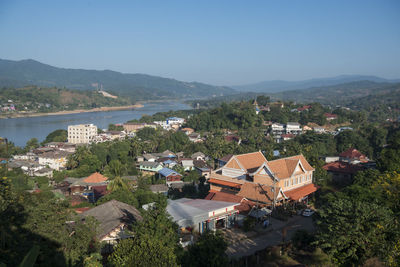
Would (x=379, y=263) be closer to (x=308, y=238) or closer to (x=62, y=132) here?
(x=308, y=238)

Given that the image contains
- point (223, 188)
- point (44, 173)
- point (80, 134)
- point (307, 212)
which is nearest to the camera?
point (307, 212)

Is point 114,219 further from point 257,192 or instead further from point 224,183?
point 224,183

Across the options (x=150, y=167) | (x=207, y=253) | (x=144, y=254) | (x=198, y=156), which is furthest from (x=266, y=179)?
(x=198, y=156)

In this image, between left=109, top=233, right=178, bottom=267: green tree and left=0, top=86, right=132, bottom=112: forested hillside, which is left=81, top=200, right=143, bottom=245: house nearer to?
left=109, top=233, right=178, bottom=267: green tree

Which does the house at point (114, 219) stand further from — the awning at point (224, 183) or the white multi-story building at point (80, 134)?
the white multi-story building at point (80, 134)

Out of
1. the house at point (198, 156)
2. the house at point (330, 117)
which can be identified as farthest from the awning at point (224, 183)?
the house at point (330, 117)

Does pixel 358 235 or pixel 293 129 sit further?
pixel 293 129

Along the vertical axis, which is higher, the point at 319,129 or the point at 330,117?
the point at 330,117
